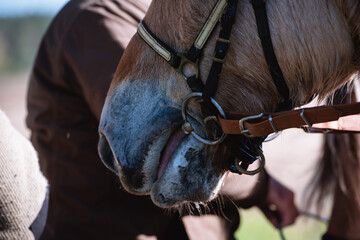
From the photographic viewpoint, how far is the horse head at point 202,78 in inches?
64.0

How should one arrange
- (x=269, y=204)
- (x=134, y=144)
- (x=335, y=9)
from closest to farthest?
(x=335, y=9) → (x=134, y=144) → (x=269, y=204)

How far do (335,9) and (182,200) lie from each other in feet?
2.91

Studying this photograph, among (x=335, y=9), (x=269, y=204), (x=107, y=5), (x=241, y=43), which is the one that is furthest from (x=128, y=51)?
(x=269, y=204)

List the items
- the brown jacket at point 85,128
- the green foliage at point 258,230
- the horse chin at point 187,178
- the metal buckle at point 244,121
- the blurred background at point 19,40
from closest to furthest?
the metal buckle at point 244,121, the horse chin at point 187,178, the brown jacket at point 85,128, the green foliage at point 258,230, the blurred background at point 19,40

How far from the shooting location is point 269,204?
9.07ft

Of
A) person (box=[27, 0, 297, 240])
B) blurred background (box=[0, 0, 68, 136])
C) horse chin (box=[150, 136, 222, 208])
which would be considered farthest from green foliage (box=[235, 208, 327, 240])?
blurred background (box=[0, 0, 68, 136])

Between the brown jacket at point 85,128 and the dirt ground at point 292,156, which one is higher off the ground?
the brown jacket at point 85,128

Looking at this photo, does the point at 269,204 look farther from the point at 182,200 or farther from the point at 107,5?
the point at 107,5

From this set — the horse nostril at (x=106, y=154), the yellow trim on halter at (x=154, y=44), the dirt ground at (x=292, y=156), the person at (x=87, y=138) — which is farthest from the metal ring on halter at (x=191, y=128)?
the dirt ground at (x=292, y=156)

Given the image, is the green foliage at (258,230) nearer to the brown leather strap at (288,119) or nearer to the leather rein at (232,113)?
the leather rein at (232,113)

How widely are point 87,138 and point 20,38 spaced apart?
33.4 m

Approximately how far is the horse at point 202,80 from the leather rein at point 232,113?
0.4 inches

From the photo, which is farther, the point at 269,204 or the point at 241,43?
the point at 269,204

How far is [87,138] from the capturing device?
2408mm
